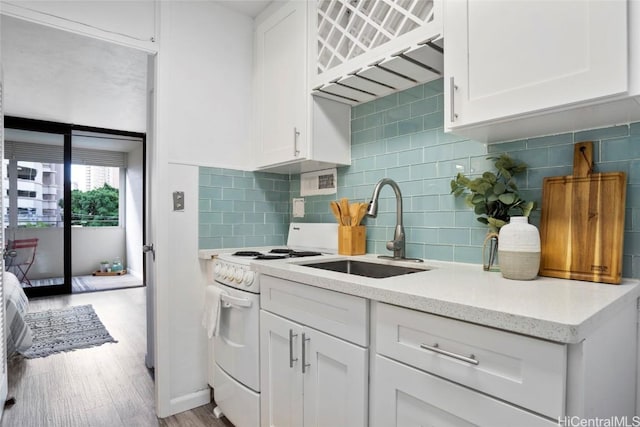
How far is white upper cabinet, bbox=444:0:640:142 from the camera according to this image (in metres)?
0.95

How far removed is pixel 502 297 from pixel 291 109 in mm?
1554

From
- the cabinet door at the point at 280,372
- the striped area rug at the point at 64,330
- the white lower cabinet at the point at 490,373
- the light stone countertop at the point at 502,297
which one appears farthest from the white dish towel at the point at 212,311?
the striped area rug at the point at 64,330

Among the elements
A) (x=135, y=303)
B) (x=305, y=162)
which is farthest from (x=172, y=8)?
(x=135, y=303)

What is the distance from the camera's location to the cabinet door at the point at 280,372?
147cm

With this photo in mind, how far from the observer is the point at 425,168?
179 centimetres

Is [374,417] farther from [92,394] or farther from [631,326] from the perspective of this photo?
[92,394]

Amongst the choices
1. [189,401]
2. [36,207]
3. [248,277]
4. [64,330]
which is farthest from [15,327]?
[36,207]

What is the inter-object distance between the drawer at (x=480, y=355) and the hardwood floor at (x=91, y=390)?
→ 1.45 metres

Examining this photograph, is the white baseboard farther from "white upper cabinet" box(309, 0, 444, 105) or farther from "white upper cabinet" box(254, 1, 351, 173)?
"white upper cabinet" box(309, 0, 444, 105)

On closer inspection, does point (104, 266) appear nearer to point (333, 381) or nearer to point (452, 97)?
point (333, 381)

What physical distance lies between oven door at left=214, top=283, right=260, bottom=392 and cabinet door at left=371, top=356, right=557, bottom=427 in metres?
0.74

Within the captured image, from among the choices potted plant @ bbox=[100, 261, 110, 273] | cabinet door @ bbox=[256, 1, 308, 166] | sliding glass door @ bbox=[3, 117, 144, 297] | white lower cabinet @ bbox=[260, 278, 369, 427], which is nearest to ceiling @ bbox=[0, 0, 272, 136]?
cabinet door @ bbox=[256, 1, 308, 166]

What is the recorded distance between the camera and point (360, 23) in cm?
173

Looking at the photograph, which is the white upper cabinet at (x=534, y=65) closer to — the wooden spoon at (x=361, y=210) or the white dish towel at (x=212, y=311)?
the wooden spoon at (x=361, y=210)
